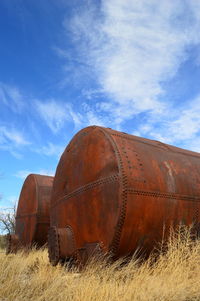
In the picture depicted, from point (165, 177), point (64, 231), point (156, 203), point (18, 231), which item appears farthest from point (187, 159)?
point (18, 231)

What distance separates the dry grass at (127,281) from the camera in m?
4.76

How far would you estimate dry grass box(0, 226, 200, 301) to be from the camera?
476 centimetres

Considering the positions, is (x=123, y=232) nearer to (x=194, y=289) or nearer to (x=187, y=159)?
(x=194, y=289)

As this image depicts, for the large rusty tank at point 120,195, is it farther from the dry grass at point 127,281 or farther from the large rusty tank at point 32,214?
the large rusty tank at point 32,214

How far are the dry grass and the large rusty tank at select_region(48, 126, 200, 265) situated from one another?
294 millimetres

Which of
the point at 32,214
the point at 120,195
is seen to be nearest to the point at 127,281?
the point at 120,195

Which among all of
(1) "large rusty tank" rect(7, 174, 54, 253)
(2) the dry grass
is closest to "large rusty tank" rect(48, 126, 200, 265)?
(2) the dry grass

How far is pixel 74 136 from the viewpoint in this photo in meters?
7.86

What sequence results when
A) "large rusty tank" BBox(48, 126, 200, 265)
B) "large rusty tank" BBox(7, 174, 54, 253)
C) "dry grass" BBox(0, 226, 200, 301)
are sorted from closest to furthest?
"dry grass" BBox(0, 226, 200, 301)
"large rusty tank" BBox(48, 126, 200, 265)
"large rusty tank" BBox(7, 174, 54, 253)

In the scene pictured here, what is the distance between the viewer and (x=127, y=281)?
5445 mm

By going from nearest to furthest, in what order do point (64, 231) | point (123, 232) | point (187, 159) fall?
point (123, 232)
point (64, 231)
point (187, 159)

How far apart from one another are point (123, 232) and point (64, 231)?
1729mm

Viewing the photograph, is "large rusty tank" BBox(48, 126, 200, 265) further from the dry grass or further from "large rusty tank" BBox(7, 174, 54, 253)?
"large rusty tank" BBox(7, 174, 54, 253)

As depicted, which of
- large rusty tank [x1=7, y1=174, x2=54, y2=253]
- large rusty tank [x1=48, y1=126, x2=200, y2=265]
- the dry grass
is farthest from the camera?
large rusty tank [x1=7, y1=174, x2=54, y2=253]
